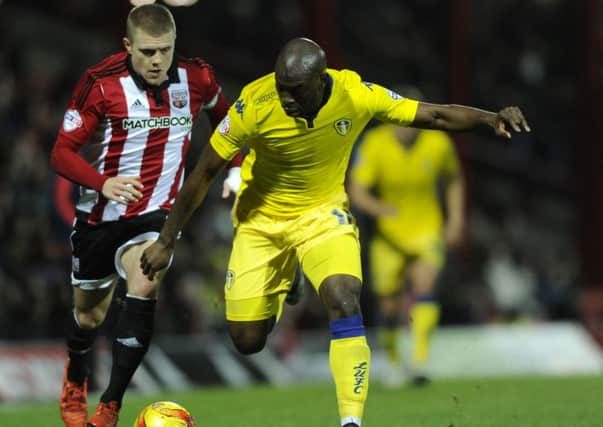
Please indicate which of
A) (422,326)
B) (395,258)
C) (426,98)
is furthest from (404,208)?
(426,98)

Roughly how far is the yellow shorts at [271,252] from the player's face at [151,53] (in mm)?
944

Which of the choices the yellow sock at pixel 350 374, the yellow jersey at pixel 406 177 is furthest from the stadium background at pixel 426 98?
the yellow sock at pixel 350 374

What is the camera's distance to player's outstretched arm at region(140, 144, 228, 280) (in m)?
6.41

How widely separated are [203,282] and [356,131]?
8061 millimetres

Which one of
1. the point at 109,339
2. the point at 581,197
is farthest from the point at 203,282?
the point at 581,197

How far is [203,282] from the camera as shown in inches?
576

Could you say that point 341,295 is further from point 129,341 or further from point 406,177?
point 406,177

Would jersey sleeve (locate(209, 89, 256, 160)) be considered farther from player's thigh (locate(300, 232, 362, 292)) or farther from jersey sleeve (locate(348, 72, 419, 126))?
player's thigh (locate(300, 232, 362, 292))

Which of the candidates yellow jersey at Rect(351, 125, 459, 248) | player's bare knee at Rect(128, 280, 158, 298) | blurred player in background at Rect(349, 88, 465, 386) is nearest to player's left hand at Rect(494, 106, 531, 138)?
player's bare knee at Rect(128, 280, 158, 298)

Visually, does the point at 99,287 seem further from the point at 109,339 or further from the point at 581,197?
the point at 581,197

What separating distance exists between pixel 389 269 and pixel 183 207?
4.78 metres

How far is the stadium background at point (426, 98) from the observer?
42.7 ft

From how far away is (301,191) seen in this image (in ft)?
23.0

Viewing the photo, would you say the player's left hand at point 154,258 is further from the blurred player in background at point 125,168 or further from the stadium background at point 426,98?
the stadium background at point 426,98
